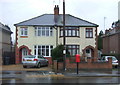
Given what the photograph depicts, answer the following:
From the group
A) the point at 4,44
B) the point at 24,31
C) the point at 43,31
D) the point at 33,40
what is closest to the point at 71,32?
the point at 43,31

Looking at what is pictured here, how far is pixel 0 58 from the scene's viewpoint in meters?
31.7

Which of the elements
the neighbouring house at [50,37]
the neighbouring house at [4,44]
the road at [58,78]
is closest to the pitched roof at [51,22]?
the neighbouring house at [50,37]

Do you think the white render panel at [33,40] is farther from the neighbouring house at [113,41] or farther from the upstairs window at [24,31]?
the neighbouring house at [113,41]

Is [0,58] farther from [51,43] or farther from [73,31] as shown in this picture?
[73,31]

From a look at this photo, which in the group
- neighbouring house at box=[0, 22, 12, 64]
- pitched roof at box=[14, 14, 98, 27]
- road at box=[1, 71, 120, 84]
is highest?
pitched roof at box=[14, 14, 98, 27]

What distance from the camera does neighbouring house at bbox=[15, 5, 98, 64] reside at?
1377 inches

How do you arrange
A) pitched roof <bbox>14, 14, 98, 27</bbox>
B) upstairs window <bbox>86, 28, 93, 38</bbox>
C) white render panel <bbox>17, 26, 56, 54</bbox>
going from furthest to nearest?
upstairs window <bbox>86, 28, 93, 38</bbox> → pitched roof <bbox>14, 14, 98, 27</bbox> → white render panel <bbox>17, 26, 56, 54</bbox>

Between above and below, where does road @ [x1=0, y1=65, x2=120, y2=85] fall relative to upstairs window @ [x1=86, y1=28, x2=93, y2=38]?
below

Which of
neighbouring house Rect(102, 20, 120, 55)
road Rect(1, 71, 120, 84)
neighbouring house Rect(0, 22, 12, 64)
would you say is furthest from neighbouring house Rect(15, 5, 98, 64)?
road Rect(1, 71, 120, 84)

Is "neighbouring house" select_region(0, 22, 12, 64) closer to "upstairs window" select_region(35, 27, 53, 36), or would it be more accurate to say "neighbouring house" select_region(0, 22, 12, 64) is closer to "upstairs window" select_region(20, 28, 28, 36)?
"upstairs window" select_region(20, 28, 28, 36)

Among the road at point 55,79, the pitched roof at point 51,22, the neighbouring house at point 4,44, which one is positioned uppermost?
the pitched roof at point 51,22

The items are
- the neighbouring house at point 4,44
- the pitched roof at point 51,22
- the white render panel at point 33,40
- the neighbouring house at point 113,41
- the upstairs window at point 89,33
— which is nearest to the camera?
the neighbouring house at point 4,44

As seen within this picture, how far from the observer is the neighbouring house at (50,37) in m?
Result: 35.0

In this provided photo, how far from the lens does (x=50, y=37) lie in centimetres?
3534
